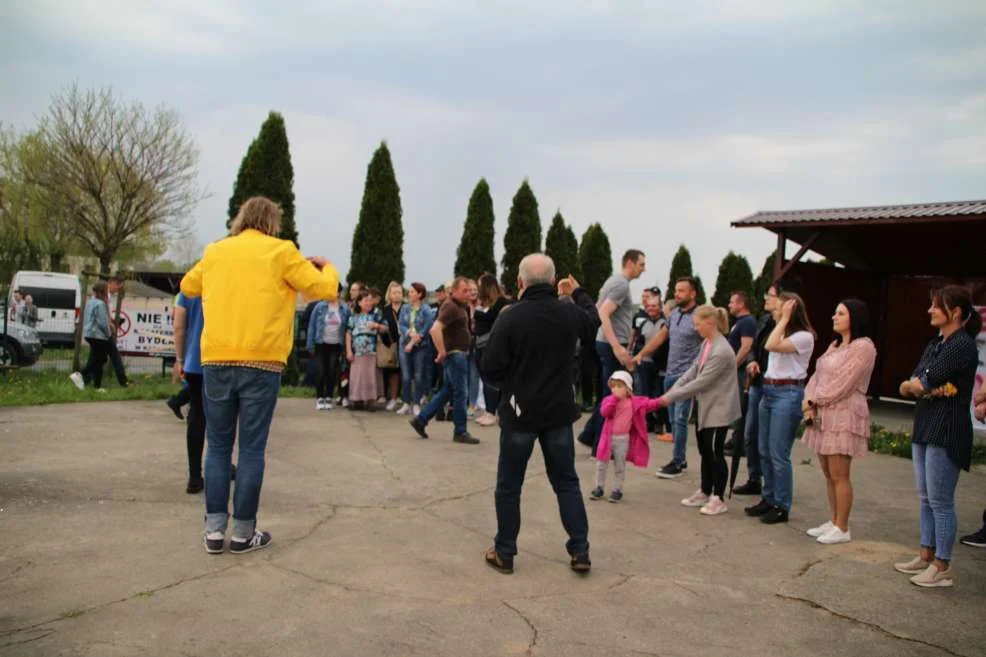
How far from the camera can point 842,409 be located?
5.53 metres

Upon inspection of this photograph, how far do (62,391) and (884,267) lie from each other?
50.3ft

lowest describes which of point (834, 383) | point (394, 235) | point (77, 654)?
point (77, 654)

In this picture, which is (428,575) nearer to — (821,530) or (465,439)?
(821,530)

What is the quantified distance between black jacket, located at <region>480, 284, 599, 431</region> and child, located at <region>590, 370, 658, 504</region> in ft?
6.12

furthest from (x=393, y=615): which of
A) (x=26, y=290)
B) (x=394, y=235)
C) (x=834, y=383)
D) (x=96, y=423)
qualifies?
(x=26, y=290)

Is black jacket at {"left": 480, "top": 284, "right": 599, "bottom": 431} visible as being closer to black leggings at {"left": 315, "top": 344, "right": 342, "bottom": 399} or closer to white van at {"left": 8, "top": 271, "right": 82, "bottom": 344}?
black leggings at {"left": 315, "top": 344, "right": 342, "bottom": 399}

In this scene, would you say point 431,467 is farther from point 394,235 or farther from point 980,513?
point 394,235

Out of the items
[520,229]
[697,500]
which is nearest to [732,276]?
[520,229]

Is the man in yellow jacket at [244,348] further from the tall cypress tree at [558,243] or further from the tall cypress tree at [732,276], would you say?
the tall cypress tree at [732,276]

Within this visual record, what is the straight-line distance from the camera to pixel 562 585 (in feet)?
14.8

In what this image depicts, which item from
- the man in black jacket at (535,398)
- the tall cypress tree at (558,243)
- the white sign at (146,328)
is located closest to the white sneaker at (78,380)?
the white sign at (146,328)

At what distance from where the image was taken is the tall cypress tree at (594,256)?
28.7m

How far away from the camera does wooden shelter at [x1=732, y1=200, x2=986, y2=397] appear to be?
45.9 ft

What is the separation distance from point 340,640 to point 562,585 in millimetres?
1407
